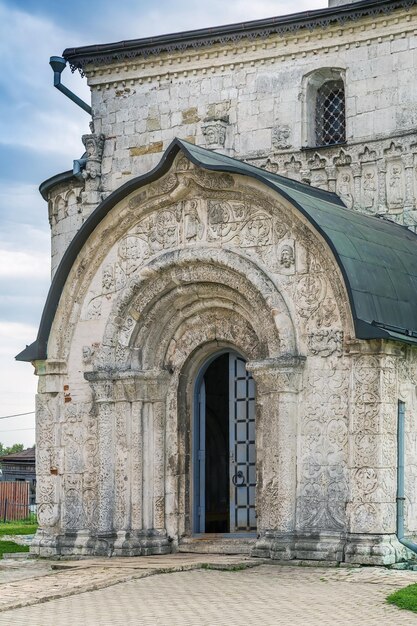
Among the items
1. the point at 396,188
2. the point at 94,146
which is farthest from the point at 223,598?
the point at 94,146

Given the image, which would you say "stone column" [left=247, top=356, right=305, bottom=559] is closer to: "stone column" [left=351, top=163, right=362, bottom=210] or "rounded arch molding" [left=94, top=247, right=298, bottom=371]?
"rounded arch molding" [left=94, top=247, right=298, bottom=371]

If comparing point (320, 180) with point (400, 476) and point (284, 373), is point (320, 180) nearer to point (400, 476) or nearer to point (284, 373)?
point (284, 373)

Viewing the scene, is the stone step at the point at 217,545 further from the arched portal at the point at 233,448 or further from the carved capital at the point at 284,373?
the carved capital at the point at 284,373

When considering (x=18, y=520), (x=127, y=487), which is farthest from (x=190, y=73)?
(x=18, y=520)

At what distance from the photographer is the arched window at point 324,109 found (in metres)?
20.1

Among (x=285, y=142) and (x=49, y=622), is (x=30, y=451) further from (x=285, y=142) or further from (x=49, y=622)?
(x=49, y=622)

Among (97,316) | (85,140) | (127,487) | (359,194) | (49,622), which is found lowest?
(49,622)

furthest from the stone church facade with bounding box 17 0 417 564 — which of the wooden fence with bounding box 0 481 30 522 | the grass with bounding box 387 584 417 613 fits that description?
the wooden fence with bounding box 0 481 30 522

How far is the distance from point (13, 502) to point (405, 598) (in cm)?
2189

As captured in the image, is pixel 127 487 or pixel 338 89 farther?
pixel 338 89

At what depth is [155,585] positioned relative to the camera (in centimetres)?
1433

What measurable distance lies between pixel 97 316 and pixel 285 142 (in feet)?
13.8

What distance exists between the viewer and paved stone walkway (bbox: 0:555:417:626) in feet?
39.3

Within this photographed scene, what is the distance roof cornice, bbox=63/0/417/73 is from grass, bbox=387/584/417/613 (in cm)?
950
